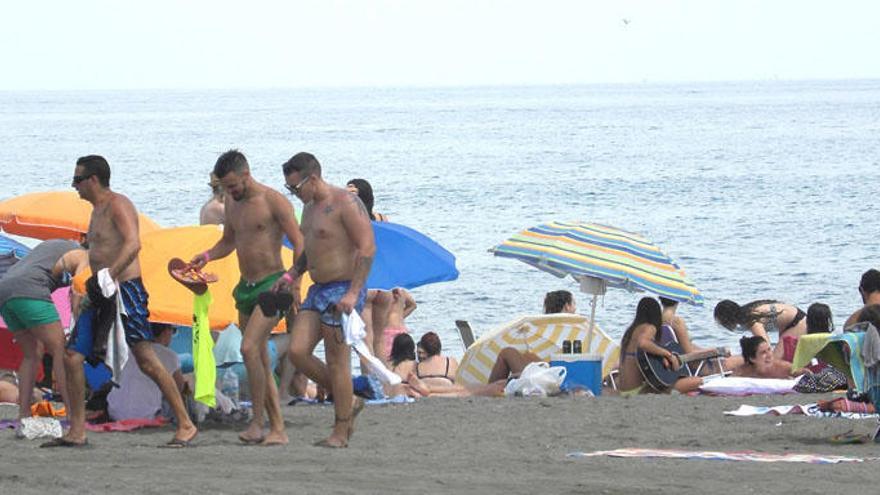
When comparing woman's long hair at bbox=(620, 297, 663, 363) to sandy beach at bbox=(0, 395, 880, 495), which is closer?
sandy beach at bbox=(0, 395, 880, 495)

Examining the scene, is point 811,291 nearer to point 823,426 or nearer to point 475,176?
point 823,426

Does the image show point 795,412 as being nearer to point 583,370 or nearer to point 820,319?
point 820,319

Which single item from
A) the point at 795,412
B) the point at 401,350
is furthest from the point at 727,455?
the point at 401,350

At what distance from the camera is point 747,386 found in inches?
464

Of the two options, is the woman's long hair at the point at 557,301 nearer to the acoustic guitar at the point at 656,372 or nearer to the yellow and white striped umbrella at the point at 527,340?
the yellow and white striped umbrella at the point at 527,340

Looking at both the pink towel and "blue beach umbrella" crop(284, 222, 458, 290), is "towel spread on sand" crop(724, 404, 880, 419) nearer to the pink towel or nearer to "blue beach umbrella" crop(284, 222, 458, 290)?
"blue beach umbrella" crop(284, 222, 458, 290)

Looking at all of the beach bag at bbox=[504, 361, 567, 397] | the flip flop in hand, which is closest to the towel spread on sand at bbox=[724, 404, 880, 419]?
Answer: the beach bag at bbox=[504, 361, 567, 397]

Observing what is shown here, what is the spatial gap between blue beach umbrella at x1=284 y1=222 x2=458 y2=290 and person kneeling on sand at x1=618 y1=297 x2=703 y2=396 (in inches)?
55.8

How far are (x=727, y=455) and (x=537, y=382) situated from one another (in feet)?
9.73

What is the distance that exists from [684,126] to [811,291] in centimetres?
7518

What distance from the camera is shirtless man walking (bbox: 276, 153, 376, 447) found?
884 centimetres

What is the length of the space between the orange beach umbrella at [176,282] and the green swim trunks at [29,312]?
31.6 inches

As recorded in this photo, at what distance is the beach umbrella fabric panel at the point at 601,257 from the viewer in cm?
1211

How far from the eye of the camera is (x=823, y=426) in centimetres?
983
